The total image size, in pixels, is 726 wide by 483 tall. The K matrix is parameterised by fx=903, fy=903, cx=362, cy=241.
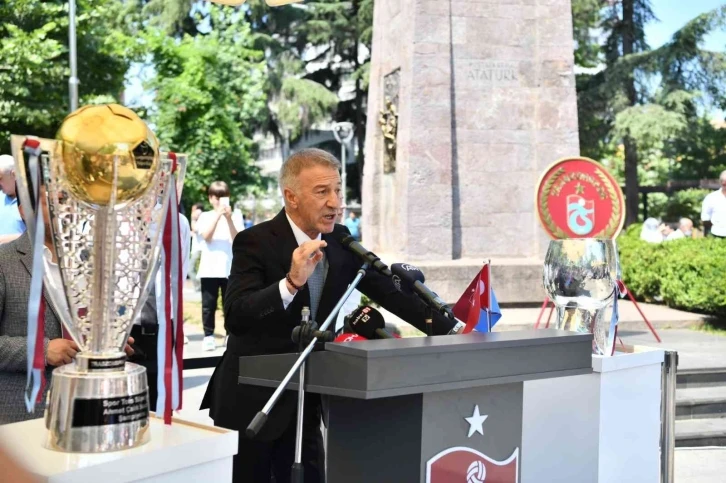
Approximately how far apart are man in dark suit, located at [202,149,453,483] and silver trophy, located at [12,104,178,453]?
1133 mm

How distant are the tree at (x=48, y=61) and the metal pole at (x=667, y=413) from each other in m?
20.8

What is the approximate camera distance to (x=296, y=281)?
3195mm

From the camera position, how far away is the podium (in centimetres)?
273

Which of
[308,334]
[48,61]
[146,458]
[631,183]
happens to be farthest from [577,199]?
[631,183]

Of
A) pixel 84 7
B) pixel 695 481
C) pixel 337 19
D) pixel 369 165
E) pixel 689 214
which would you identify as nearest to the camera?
pixel 695 481

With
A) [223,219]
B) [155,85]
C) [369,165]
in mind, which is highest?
[155,85]

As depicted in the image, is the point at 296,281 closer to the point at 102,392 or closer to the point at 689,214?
the point at 102,392

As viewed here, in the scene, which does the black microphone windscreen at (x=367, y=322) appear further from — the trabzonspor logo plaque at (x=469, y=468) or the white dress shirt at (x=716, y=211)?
the white dress shirt at (x=716, y=211)

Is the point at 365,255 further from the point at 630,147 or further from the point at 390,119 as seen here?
the point at 630,147

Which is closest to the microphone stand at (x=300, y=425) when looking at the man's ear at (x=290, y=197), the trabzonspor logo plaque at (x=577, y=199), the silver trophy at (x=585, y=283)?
the man's ear at (x=290, y=197)

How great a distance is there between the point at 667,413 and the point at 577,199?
5177 millimetres

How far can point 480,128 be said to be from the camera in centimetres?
1306

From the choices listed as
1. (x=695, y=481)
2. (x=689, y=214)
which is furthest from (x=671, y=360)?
(x=689, y=214)

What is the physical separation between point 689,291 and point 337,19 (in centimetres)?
2631
